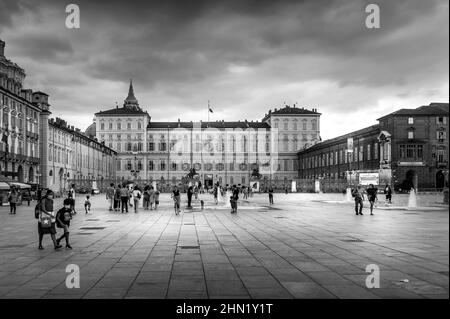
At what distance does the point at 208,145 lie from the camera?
13538 cm

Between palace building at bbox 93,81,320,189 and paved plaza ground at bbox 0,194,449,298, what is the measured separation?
116 metres

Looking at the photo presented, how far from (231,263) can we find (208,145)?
410 feet

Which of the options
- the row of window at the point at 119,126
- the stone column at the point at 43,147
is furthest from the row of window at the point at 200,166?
the stone column at the point at 43,147

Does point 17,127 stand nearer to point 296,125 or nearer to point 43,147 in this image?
point 43,147

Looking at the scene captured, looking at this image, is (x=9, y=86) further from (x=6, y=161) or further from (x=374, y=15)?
(x=374, y=15)

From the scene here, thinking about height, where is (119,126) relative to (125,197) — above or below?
above

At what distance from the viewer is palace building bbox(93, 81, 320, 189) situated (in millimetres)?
134750

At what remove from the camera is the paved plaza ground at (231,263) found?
7840 mm

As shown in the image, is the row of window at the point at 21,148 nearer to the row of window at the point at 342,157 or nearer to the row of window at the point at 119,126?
the row of window at the point at 342,157

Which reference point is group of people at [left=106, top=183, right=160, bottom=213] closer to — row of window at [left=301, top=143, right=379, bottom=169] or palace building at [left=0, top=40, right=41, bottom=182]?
palace building at [left=0, top=40, right=41, bottom=182]

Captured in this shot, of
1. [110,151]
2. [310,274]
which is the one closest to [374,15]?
[310,274]

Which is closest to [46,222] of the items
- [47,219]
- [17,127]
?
[47,219]

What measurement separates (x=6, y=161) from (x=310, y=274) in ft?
179

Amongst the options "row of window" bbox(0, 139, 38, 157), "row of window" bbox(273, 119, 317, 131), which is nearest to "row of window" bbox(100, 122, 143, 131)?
"row of window" bbox(273, 119, 317, 131)
